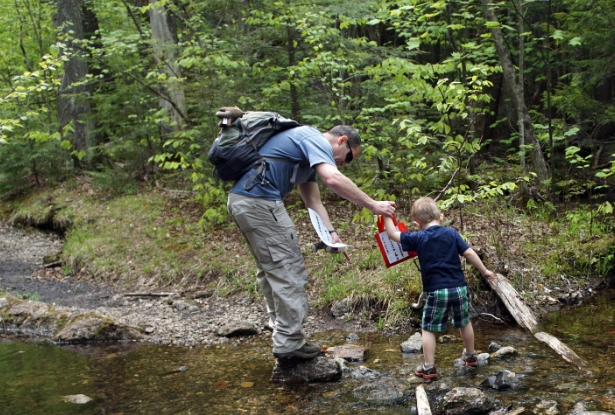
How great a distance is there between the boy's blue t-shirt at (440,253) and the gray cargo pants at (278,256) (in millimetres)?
1008

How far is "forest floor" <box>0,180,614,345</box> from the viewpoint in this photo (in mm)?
6891

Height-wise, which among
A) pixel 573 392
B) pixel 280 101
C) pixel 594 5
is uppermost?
pixel 594 5

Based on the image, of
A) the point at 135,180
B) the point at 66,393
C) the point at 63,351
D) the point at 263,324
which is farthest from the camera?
the point at 135,180

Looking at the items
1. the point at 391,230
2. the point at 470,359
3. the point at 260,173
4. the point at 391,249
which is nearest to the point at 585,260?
the point at 470,359

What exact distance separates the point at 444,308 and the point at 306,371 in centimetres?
129

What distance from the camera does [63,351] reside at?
6246 millimetres

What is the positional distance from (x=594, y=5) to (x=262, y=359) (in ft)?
28.9

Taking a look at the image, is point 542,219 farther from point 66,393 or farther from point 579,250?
point 66,393

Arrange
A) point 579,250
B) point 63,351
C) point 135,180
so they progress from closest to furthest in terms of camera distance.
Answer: point 63,351
point 579,250
point 135,180

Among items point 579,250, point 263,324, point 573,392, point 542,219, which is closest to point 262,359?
point 263,324

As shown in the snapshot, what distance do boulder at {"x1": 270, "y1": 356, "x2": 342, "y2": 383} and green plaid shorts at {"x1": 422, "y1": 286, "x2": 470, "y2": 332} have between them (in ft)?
2.91

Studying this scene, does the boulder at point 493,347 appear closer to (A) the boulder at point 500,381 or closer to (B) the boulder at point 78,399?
(A) the boulder at point 500,381

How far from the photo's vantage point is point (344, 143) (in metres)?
4.64

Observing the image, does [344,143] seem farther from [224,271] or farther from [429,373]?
[224,271]
